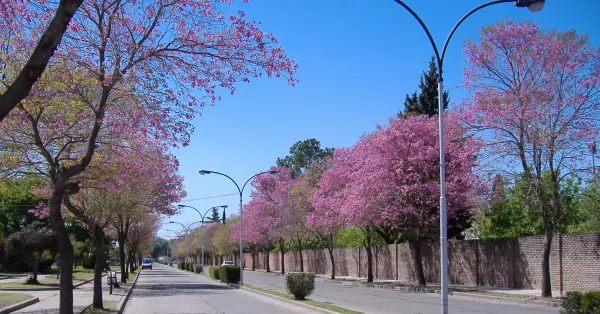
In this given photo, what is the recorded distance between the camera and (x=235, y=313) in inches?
757

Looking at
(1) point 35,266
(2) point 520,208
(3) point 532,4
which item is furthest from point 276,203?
(3) point 532,4

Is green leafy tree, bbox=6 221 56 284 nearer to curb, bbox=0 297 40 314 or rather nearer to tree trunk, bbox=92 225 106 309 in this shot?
curb, bbox=0 297 40 314

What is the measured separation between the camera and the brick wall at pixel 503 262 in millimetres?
23781

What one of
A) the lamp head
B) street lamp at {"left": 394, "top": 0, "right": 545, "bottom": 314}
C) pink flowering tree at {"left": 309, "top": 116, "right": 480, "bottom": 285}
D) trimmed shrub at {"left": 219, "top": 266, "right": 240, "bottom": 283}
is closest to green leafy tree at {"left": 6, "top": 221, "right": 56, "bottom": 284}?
trimmed shrub at {"left": 219, "top": 266, "right": 240, "bottom": 283}

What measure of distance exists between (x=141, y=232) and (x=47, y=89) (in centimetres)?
5001

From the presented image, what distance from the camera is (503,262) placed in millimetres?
29781

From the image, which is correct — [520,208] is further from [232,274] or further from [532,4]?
[532,4]

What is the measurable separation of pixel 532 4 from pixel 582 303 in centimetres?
577

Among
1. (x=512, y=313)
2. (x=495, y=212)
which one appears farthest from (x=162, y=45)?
(x=495, y=212)

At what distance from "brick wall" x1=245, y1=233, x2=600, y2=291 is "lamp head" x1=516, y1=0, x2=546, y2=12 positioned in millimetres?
15109

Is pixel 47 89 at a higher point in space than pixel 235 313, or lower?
higher

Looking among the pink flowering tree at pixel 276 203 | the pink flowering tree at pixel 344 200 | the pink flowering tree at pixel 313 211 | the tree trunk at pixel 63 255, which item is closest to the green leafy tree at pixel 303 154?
the pink flowering tree at pixel 276 203

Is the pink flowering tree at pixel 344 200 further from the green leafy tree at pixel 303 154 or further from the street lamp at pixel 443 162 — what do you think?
the green leafy tree at pixel 303 154

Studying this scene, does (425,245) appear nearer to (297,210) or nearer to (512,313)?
(297,210)
